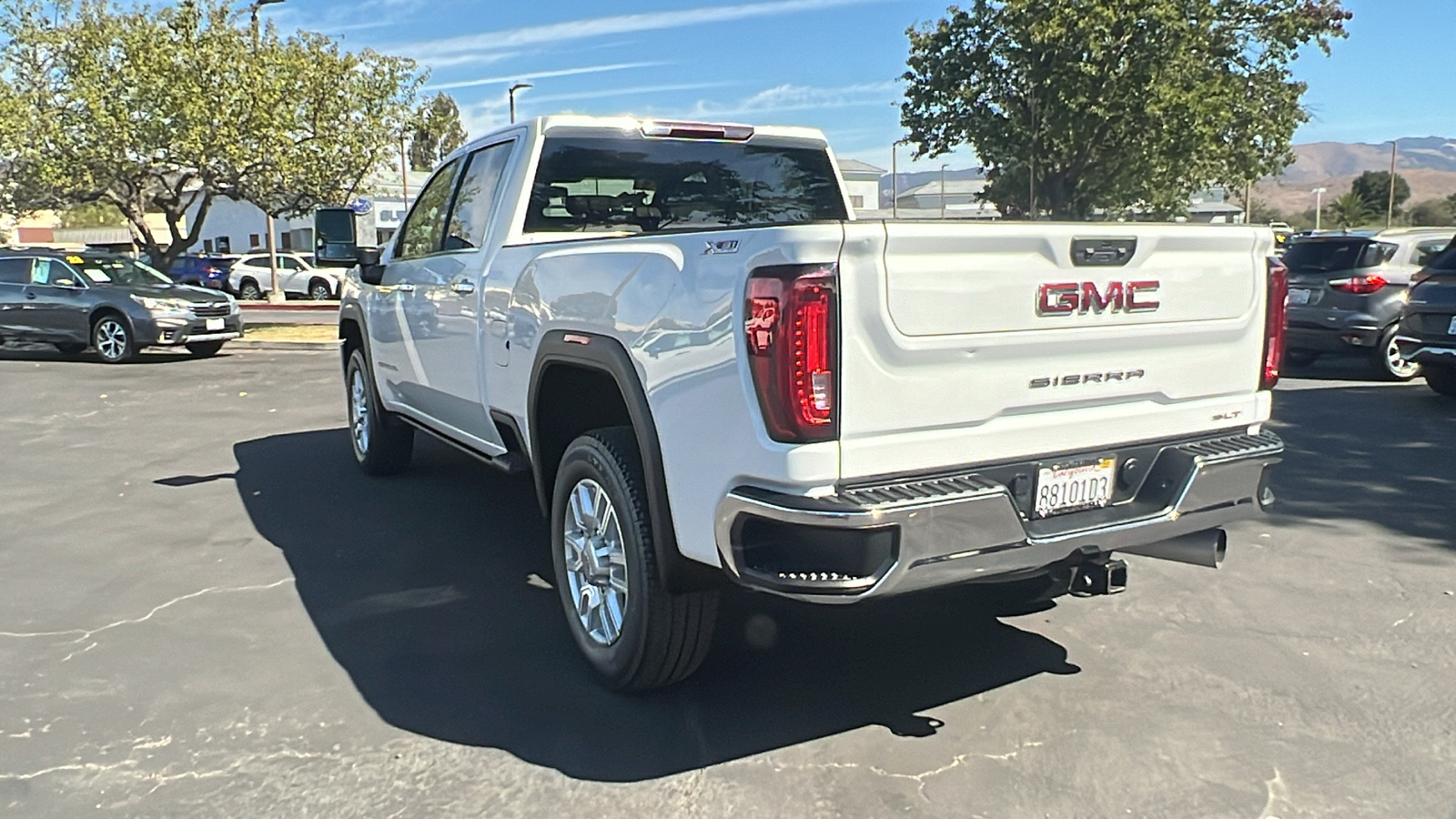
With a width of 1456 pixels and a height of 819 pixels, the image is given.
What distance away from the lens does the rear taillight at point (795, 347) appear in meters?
2.86

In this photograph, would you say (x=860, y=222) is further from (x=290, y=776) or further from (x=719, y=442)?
(x=290, y=776)

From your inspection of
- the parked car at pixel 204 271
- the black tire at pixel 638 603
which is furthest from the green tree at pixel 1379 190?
the black tire at pixel 638 603

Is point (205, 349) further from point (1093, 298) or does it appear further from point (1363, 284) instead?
point (1093, 298)

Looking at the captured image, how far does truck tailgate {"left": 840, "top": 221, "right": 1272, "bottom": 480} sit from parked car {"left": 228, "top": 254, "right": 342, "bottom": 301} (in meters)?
31.8

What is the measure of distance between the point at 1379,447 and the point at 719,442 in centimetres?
637

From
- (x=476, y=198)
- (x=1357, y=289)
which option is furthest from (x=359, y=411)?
(x=1357, y=289)

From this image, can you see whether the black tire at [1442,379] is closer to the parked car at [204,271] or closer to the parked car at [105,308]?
the parked car at [105,308]

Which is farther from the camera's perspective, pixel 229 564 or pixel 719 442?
pixel 229 564

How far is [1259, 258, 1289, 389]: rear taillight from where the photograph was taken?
3.77m

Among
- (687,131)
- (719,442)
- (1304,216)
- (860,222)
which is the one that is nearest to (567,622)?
(719,442)

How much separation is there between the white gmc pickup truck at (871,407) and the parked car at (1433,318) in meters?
6.13

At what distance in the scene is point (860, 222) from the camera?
2.90m

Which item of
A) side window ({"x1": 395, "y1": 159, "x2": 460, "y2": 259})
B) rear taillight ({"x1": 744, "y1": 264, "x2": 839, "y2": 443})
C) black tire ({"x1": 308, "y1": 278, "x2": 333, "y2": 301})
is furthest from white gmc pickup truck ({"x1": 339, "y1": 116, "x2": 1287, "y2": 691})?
black tire ({"x1": 308, "y1": 278, "x2": 333, "y2": 301})

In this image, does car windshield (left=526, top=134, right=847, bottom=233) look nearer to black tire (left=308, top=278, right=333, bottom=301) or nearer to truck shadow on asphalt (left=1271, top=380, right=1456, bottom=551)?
truck shadow on asphalt (left=1271, top=380, right=1456, bottom=551)
